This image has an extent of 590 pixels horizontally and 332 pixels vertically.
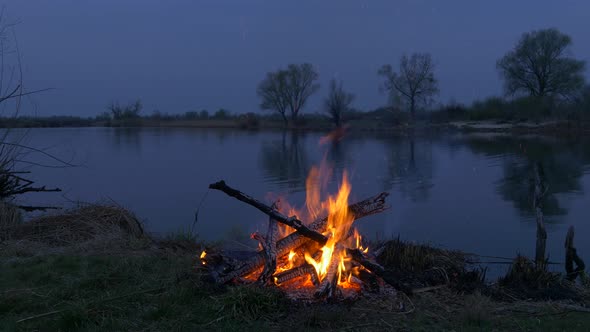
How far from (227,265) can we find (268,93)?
77640 mm

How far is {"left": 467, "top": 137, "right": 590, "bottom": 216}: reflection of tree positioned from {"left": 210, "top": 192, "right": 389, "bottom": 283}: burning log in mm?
3873

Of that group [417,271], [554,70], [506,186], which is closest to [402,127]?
[554,70]

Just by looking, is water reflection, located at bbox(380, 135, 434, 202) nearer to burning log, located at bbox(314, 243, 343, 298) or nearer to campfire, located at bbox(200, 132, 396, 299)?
campfire, located at bbox(200, 132, 396, 299)

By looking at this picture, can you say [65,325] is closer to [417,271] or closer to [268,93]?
[417,271]

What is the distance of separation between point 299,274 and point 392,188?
1265cm

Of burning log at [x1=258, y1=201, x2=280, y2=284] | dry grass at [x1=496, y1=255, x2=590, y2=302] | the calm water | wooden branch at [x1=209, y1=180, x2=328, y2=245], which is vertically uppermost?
wooden branch at [x1=209, y1=180, x2=328, y2=245]

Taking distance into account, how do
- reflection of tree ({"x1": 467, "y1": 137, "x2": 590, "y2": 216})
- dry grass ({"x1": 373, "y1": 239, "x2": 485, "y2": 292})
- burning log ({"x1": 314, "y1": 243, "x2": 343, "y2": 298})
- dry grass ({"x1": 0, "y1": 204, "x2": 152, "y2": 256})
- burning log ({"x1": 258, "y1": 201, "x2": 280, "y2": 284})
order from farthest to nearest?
1. reflection of tree ({"x1": 467, "y1": 137, "x2": 590, "y2": 216})
2. dry grass ({"x1": 0, "y1": 204, "x2": 152, "y2": 256})
3. dry grass ({"x1": 373, "y1": 239, "x2": 485, "y2": 292})
4. burning log ({"x1": 258, "y1": 201, "x2": 280, "y2": 284})
5. burning log ({"x1": 314, "y1": 243, "x2": 343, "y2": 298})

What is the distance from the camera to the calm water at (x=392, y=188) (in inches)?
426

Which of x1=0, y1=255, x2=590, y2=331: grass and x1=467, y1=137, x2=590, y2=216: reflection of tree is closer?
x1=0, y1=255, x2=590, y2=331: grass

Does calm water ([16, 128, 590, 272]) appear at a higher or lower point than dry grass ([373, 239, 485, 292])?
lower

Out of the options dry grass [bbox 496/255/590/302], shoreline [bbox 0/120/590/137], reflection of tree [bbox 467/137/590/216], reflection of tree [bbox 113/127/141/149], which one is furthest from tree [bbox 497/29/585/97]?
dry grass [bbox 496/255/590/302]

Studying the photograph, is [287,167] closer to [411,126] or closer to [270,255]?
[270,255]

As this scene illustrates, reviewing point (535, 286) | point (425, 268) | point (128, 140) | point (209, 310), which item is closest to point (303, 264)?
point (209, 310)

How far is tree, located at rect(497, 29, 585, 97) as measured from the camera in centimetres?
5866
